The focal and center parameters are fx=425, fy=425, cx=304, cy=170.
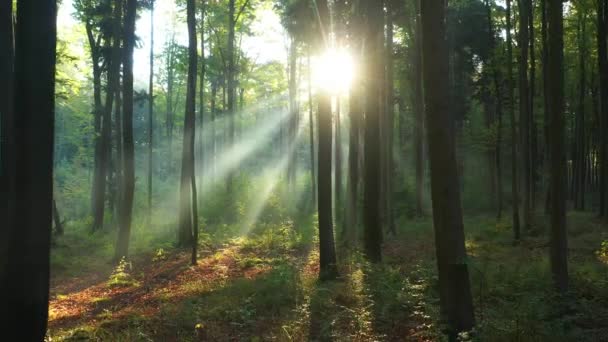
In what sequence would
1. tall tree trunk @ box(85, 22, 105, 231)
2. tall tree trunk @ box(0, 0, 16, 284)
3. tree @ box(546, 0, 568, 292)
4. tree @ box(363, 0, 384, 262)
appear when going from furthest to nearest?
tall tree trunk @ box(85, 22, 105, 231)
tree @ box(363, 0, 384, 262)
tree @ box(546, 0, 568, 292)
tall tree trunk @ box(0, 0, 16, 284)

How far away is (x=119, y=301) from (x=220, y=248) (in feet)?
26.6

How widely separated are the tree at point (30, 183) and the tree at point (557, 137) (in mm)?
8398

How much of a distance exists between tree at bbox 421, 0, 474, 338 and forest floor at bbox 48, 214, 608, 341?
403mm

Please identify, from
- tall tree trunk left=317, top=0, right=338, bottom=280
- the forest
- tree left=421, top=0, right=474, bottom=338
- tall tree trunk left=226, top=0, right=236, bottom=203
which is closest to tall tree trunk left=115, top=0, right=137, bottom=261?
the forest

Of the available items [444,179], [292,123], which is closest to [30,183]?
[444,179]

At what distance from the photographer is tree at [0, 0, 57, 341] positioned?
196 inches

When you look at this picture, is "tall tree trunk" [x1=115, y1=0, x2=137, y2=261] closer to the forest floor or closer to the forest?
the forest

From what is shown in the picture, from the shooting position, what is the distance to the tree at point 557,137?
8070 mm

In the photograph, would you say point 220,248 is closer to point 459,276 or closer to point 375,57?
point 375,57

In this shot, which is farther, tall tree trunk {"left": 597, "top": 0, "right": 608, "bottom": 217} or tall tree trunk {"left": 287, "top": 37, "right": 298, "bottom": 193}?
tall tree trunk {"left": 287, "top": 37, "right": 298, "bottom": 193}

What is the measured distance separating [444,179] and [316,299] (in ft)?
14.2

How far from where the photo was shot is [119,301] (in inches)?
412

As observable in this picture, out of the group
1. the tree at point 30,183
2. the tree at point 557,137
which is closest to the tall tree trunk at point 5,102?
the tree at point 30,183

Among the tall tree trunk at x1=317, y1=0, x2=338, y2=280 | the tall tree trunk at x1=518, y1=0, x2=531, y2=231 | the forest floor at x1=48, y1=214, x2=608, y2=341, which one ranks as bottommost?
the forest floor at x1=48, y1=214, x2=608, y2=341
